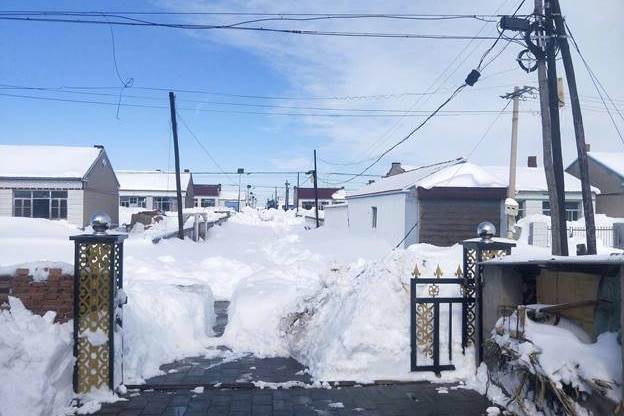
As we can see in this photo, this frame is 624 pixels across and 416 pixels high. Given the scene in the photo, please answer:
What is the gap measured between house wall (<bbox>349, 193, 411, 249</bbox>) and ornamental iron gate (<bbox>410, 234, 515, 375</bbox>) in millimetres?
14279

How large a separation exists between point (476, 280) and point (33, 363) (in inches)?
203

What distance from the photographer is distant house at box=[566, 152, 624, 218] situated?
32.9m

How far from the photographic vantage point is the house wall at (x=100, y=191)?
1288 inches

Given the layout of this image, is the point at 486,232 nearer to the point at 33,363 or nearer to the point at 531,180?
the point at 33,363

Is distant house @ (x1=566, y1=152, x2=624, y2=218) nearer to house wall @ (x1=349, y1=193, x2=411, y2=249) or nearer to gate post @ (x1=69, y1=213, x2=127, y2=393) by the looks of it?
house wall @ (x1=349, y1=193, x2=411, y2=249)

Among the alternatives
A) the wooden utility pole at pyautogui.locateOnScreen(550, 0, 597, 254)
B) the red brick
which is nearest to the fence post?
the wooden utility pole at pyautogui.locateOnScreen(550, 0, 597, 254)

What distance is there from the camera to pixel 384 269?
785cm

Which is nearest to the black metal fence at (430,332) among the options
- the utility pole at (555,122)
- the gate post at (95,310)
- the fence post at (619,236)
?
the gate post at (95,310)

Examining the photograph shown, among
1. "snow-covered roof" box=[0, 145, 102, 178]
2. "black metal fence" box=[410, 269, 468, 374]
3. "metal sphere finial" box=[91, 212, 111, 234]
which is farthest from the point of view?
"snow-covered roof" box=[0, 145, 102, 178]

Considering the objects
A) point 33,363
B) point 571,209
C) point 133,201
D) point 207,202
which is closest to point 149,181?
point 133,201

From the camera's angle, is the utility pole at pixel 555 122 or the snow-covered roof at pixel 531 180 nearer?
the utility pole at pixel 555 122

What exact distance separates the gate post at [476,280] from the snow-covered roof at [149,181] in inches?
2098

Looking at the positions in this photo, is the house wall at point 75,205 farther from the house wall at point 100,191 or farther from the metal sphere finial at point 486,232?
the metal sphere finial at point 486,232

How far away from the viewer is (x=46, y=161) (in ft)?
109
